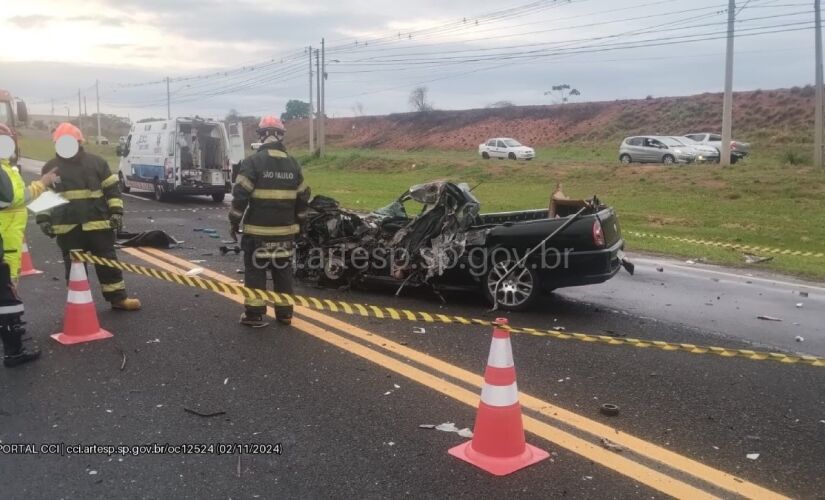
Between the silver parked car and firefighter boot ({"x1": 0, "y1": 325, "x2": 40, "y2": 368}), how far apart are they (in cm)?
2792

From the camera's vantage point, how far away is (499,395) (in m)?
3.47

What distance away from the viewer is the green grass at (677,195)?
13.0 meters

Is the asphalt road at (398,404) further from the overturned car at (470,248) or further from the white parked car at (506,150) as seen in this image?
the white parked car at (506,150)

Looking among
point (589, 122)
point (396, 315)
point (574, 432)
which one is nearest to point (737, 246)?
point (396, 315)

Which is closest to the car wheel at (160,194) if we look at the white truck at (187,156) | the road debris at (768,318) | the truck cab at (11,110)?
the white truck at (187,156)

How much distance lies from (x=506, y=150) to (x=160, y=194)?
24.7 meters

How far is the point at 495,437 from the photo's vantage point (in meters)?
3.45

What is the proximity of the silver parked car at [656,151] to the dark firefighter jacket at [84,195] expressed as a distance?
2650 centimetres

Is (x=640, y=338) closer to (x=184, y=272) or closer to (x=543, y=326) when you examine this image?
(x=543, y=326)

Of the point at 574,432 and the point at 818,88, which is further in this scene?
the point at 818,88

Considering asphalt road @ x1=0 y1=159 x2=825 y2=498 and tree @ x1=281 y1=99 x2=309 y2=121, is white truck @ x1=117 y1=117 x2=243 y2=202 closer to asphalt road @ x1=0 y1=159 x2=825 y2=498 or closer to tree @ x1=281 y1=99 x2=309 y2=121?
asphalt road @ x1=0 y1=159 x2=825 y2=498

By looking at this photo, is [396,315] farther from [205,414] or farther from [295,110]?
[295,110]

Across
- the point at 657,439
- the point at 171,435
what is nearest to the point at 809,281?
the point at 657,439

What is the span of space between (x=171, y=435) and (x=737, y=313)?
569 cm
